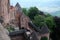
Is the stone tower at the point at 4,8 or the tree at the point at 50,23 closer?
the stone tower at the point at 4,8

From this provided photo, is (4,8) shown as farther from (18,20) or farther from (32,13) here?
(32,13)

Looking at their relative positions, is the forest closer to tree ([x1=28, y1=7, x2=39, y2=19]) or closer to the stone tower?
tree ([x1=28, y1=7, x2=39, y2=19])

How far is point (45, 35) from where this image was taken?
23.4 metres

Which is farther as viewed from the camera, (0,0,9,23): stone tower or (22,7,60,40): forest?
(22,7,60,40): forest

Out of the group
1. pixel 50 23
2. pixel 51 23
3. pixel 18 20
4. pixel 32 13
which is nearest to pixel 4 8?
pixel 18 20

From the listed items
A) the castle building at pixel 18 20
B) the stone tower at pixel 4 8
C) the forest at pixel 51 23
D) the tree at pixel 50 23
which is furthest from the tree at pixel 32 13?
the stone tower at pixel 4 8

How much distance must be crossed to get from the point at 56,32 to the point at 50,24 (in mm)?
2654

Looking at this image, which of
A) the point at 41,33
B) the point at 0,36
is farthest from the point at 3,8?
the point at 0,36

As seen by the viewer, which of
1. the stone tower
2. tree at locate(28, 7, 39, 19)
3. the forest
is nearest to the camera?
the stone tower

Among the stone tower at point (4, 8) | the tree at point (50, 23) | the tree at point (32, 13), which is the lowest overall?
the tree at point (50, 23)

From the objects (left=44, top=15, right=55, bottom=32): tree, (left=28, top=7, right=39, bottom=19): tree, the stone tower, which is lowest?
(left=44, top=15, right=55, bottom=32): tree

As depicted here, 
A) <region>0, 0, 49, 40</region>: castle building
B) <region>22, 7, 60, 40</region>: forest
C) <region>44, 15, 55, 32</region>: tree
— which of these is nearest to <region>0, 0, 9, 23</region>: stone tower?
<region>0, 0, 49, 40</region>: castle building

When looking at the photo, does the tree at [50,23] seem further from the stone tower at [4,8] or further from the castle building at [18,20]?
the stone tower at [4,8]

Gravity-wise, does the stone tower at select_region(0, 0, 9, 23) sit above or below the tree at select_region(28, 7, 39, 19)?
above
